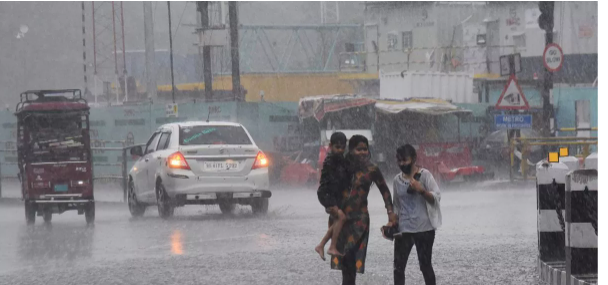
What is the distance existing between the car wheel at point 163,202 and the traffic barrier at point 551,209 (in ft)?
29.4

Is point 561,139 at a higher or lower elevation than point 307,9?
lower

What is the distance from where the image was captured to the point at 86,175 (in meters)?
17.5

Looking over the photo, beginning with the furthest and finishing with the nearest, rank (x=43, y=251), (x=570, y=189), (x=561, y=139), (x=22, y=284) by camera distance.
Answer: (x=561, y=139) < (x=43, y=251) < (x=22, y=284) < (x=570, y=189)

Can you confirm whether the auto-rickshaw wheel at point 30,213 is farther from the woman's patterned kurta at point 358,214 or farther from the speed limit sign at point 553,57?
the speed limit sign at point 553,57

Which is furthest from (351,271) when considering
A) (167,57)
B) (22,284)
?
(167,57)

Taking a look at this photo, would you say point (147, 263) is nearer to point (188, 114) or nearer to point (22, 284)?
point (22, 284)

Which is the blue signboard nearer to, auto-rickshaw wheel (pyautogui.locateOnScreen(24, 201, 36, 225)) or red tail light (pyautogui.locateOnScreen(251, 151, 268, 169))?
red tail light (pyautogui.locateOnScreen(251, 151, 268, 169))

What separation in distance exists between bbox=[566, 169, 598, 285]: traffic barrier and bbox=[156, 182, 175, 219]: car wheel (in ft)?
33.5

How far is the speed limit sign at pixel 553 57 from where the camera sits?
81.7ft

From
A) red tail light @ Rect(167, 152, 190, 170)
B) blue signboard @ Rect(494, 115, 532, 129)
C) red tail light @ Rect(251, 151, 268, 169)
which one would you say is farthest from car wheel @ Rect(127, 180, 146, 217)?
blue signboard @ Rect(494, 115, 532, 129)

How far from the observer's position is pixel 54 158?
1783 centimetres

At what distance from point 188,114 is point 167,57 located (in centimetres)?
3777

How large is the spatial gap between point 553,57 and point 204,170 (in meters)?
10.8

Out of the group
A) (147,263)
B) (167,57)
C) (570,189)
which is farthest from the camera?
(167,57)
